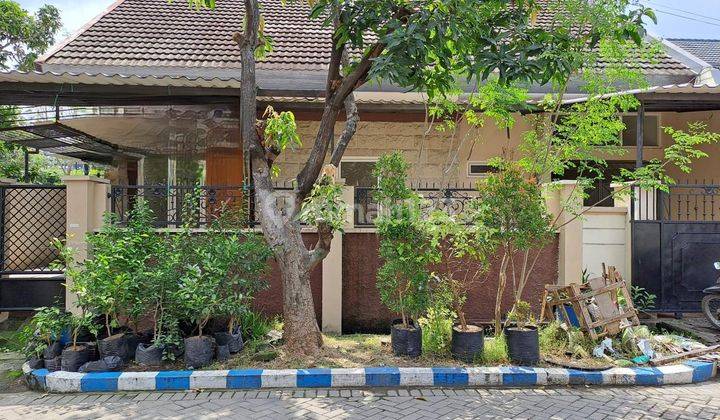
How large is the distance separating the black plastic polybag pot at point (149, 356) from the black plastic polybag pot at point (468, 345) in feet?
10.8

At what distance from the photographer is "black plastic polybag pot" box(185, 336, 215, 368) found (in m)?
5.29

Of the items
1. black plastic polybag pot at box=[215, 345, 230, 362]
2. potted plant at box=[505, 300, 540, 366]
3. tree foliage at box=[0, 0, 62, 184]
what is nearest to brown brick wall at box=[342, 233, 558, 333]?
potted plant at box=[505, 300, 540, 366]

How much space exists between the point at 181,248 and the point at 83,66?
5.68 metres

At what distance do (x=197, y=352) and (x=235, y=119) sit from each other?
4778 millimetres

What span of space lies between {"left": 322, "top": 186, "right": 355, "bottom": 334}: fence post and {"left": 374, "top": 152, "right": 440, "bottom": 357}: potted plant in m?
1.28

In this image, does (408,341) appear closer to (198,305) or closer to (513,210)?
(513,210)

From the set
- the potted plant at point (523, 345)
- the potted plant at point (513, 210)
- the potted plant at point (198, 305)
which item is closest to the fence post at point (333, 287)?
the potted plant at point (198, 305)

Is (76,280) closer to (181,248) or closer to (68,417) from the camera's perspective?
(181,248)

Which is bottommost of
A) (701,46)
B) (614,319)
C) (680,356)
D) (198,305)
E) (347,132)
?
(680,356)

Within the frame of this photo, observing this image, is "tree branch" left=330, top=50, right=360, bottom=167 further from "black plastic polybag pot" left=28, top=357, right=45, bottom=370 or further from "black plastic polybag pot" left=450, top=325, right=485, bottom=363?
"black plastic polybag pot" left=28, top=357, right=45, bottom=370

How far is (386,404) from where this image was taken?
4613 millimetres

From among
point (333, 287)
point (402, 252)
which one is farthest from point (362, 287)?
point (402, 252)

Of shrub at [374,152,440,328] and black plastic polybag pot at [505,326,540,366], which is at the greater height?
shrub at [374,152,440,328]

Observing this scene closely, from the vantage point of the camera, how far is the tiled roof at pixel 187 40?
9727 mm
